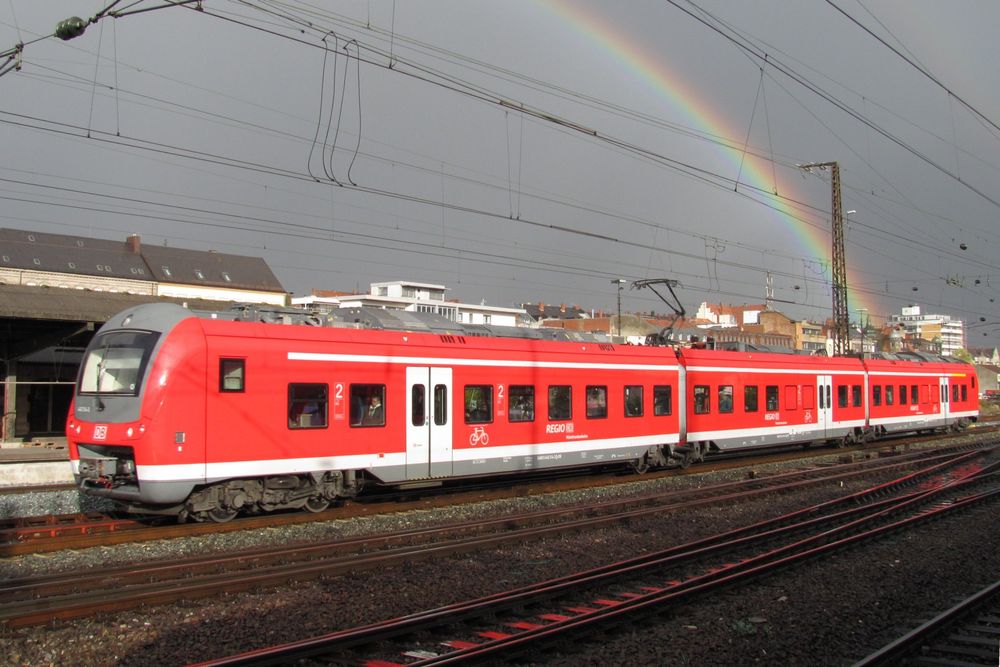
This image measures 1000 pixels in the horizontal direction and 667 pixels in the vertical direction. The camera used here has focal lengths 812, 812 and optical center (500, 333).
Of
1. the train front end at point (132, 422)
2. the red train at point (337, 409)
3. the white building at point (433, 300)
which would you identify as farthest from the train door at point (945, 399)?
the white building at point (433, 300)

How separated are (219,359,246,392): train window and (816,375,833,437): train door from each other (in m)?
20.1

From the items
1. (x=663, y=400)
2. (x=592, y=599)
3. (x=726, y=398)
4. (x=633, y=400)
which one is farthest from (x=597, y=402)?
Answer: (x=592, y=599)

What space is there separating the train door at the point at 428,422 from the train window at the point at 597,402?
13.7 feet

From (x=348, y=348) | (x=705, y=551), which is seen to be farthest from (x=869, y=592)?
(x=348, y=348)

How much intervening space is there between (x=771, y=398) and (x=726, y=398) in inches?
103

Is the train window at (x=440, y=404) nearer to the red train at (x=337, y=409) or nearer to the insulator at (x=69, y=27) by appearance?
the red train at (x=337, y=409)

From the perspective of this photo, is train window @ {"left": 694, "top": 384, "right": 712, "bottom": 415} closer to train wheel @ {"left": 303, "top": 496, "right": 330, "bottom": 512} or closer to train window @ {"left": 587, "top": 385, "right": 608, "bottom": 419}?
train window @ {"left": 587, "top": 385, "right": 608, "bottom": 419}

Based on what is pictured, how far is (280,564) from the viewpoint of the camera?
10.1m

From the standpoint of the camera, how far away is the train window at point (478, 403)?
15.6 meters

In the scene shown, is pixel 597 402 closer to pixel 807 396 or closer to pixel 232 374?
pixel 232 374

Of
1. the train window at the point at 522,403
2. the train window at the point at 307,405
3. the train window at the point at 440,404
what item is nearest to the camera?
the train window at the point at 307,405

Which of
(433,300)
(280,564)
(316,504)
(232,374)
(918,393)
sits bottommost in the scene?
(280,564)

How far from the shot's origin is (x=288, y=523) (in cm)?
1277

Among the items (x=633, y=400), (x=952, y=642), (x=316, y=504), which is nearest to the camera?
(x=952, y=642)
